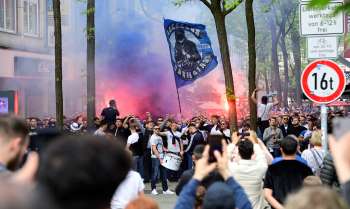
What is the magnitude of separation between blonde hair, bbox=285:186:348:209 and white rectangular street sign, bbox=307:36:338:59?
7527 mm

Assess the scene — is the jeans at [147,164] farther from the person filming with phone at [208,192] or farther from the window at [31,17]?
the window at [31,17]

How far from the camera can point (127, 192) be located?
6918 mm

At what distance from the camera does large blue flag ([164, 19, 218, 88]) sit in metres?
20.7

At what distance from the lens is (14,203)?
6.21ft

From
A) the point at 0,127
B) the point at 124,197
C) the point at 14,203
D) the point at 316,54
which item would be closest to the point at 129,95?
the point at 316,54

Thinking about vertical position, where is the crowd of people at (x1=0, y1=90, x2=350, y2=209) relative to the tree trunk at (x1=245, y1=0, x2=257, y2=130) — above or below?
below

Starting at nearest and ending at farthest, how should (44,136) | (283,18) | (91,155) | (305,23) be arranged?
(91,155)
(44,136)
(305,23)
(283,18)

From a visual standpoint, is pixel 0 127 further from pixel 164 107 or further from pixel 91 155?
pixel 164 107

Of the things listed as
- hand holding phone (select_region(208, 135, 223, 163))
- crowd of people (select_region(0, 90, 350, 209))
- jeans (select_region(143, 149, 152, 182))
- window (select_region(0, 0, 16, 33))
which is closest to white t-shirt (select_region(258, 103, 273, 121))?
jeans (select_region(143, 149, 152, 182))

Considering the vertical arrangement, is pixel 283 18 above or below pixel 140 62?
above

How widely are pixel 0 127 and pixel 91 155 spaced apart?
195 centimetres

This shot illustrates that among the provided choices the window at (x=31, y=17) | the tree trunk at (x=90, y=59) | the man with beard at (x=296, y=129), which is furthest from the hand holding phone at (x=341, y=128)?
the window at (x=31, y=17)

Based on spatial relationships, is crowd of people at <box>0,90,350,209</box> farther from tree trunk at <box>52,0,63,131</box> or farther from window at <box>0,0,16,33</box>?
window at <box>0,0,16,33</box>

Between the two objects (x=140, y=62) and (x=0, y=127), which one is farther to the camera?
(x=140, y=62)
